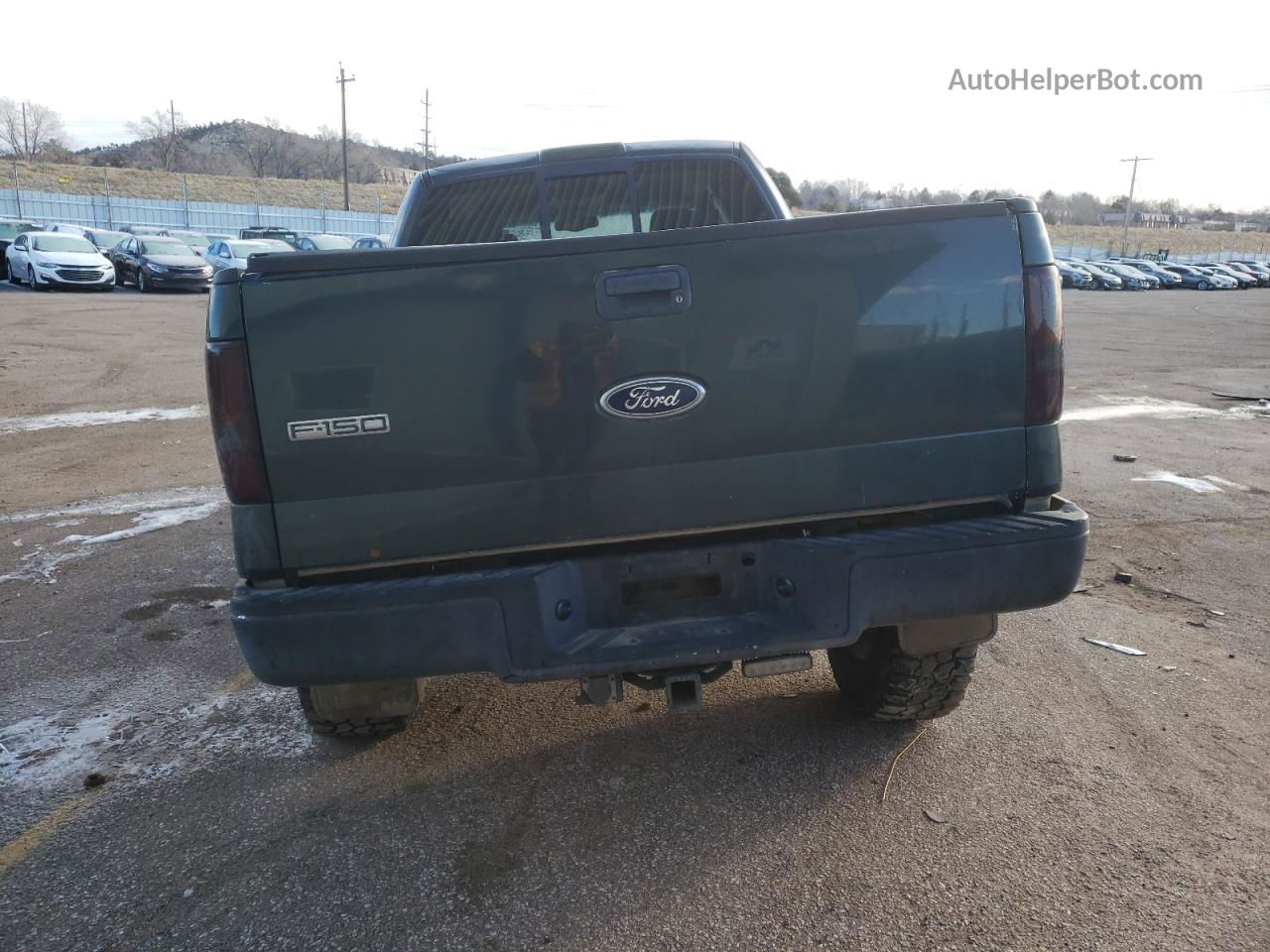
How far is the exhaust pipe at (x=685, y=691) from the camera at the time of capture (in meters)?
2.68

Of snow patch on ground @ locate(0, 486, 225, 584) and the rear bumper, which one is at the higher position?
the rear bumper

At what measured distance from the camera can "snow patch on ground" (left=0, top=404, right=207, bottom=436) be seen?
955cm

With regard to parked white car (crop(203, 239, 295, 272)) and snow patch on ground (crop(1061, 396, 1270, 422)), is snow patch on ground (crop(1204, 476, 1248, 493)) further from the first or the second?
parked white car (crop(203, 239, 295, 272))

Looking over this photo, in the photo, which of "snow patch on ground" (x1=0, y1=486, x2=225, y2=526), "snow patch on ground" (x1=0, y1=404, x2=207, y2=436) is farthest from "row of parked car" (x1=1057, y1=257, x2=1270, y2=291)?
"snow patch on ground" (x1=0, y1=486, x2=225, y2=526)

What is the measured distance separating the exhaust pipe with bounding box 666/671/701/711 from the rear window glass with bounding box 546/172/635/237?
7.75 feet

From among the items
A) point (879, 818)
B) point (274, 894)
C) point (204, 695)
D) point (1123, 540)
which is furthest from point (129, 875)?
point (1123, 540)

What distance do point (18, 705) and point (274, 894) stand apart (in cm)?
196

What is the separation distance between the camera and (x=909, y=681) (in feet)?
10.6

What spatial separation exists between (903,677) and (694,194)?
8.05ft

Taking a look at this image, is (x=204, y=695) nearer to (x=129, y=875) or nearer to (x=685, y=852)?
(x=129, y=875)

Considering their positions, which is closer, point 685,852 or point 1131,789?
point 685,852

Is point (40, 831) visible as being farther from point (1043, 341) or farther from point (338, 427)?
point (1043, 341)

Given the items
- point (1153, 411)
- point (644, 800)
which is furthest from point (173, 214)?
point (644, 800)

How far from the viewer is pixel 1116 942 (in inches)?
93.0
